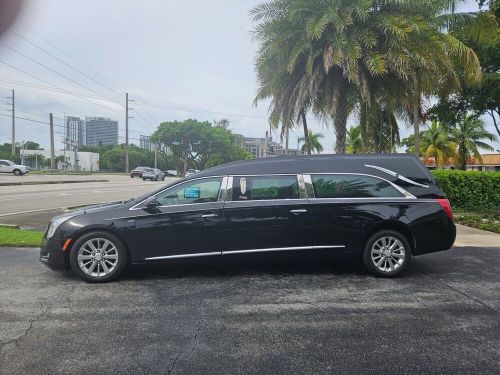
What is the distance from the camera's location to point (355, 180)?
5.71 meters

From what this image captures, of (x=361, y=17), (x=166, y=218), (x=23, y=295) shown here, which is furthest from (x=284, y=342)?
(x=361, y=17)

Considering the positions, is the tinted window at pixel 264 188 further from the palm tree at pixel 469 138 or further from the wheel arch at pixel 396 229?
the palm tree at pixel 469 138

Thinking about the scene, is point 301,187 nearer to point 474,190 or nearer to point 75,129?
point 474,190

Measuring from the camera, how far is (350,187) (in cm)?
569

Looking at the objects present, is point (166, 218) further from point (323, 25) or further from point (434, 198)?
point (323, 25)

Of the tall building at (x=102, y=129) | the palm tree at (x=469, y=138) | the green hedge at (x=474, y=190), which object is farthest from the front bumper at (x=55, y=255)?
the tall building at (x=102, y=129)

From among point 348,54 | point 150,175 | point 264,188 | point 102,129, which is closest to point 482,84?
point 348,54

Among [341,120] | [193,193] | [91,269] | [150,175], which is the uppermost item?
[341,120]

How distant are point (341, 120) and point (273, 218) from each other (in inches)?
385

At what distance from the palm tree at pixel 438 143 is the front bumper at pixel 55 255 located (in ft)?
138

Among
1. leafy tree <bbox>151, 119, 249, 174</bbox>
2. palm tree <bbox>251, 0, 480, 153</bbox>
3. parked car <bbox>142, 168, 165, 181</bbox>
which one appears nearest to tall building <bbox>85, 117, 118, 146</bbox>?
leafy tree <bbox>151, 119, 249, 174</bbox>

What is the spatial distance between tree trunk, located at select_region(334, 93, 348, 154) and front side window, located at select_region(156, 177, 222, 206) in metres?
9.30

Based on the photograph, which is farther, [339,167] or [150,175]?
[150,175]

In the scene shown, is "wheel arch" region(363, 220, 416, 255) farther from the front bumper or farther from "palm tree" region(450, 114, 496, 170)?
"palm tree" region(450, 114, 496, 170)
